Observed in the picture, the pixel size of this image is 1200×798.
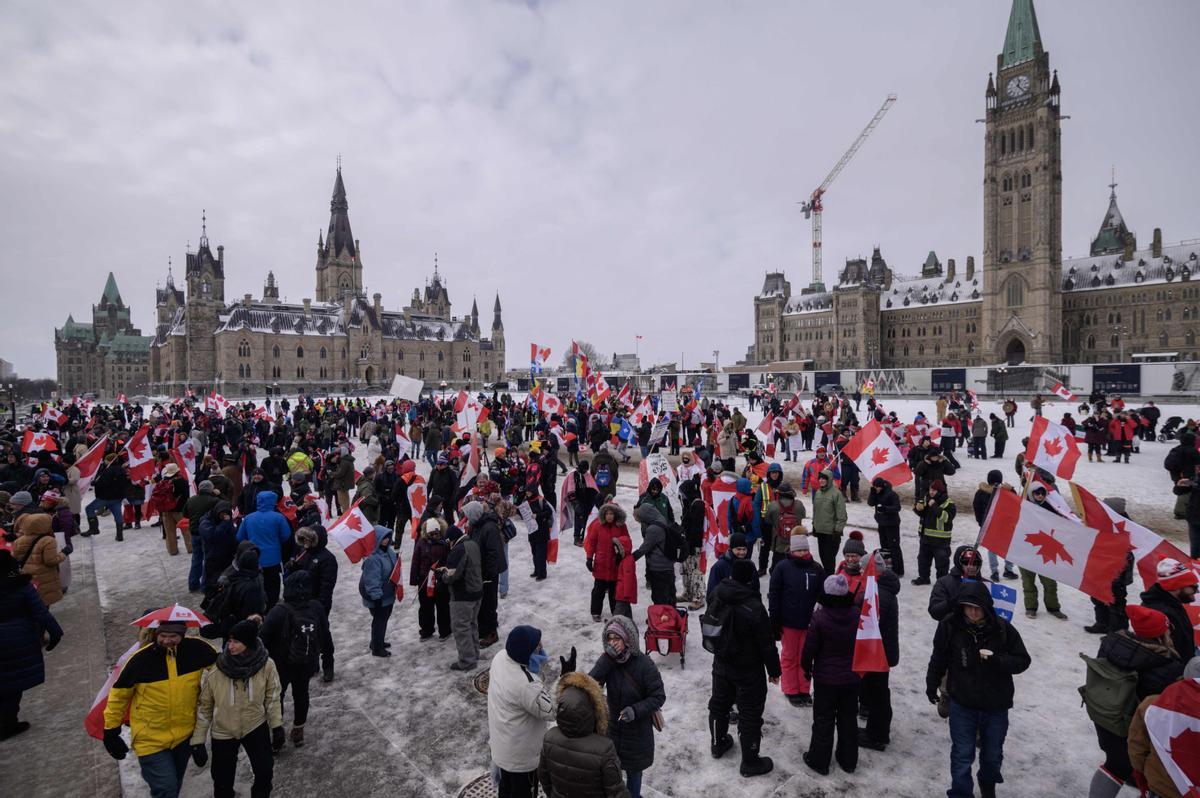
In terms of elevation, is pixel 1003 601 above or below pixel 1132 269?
below

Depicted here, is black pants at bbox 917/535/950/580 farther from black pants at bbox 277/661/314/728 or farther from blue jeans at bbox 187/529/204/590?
blue jeans at bbox 187/529/204/590

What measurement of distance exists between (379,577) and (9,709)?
3.41 metres

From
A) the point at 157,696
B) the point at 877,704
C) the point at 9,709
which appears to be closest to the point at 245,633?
the point at 157,696

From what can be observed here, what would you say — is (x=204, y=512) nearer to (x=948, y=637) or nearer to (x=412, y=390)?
(x=948, y=637)

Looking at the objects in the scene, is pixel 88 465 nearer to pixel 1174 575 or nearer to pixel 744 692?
pixel 744 692

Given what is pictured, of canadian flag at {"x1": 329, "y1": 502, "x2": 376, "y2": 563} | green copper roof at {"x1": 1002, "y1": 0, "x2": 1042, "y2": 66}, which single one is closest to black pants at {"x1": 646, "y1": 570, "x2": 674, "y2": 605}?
canadian flag at {"x1": 329, "y1": 502, "x2": 376, "y2": 563}

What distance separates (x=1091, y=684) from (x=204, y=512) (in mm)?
10595

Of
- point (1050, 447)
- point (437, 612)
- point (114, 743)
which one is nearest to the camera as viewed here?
point (114, 743)

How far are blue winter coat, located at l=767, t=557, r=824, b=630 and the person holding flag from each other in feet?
4.24

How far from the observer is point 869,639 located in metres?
4.88

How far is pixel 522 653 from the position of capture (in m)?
3.73

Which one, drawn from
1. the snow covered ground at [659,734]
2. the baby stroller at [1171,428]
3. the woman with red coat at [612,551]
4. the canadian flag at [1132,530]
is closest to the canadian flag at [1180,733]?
the snow covered ground at [659,734]

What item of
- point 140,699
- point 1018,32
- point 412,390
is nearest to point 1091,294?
point 1018,32

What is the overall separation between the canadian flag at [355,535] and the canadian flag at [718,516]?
4.50 meters
